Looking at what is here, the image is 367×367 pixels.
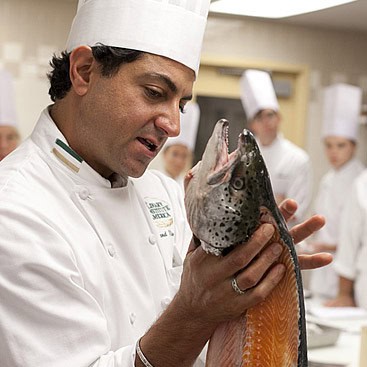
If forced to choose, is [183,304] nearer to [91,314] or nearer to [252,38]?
[91,314]

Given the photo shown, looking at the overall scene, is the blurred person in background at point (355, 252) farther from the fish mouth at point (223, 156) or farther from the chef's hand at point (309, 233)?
the fish mouth at point (223, 156)

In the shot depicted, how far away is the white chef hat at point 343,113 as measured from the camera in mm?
5895

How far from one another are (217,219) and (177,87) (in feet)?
1.50

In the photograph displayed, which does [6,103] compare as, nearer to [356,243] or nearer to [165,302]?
[356,243]

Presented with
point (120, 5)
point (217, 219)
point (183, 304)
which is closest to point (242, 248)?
point (217, 219)

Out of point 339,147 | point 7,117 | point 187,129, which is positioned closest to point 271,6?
point 7,117

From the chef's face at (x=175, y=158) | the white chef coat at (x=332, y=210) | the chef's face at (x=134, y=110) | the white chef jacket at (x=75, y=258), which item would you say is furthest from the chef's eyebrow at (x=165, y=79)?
the chef's face at (x=175, y=158)

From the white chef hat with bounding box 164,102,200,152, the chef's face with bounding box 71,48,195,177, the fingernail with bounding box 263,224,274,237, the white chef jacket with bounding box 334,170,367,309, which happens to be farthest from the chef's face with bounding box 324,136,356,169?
the fingernail with bounding box 263,224,274,237

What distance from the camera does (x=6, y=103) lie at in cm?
536

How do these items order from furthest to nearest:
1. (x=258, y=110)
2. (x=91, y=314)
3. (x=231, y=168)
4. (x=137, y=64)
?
(x=258, y=110) → (x=137, y=64) → (x=91, y=314) → (x=231, y=168)

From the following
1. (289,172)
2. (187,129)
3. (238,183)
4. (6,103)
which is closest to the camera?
(238,183)

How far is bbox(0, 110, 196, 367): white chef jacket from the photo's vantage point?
1324 millimetres

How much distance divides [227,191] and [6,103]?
4.54 metres

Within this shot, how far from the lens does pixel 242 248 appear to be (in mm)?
1080
